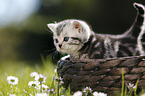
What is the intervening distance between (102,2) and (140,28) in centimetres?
323

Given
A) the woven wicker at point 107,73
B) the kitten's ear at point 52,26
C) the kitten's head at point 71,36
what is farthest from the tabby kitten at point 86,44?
the woven wicker at point 107,73

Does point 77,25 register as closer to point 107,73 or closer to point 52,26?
point 52,26

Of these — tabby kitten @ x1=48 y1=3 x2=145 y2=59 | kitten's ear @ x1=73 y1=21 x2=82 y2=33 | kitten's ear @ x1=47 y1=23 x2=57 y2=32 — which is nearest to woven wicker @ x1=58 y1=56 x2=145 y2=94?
tabby kitten @ x1=48 y1=3 x2=145 y2=59

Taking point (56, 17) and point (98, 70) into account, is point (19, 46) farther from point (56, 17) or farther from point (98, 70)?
point (98, 70)

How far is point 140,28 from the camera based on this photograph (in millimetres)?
1741

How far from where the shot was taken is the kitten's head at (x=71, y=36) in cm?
162

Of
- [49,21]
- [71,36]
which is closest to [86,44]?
[71,36]

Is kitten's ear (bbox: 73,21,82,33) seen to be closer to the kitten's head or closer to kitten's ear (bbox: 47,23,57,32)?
the kitten's head

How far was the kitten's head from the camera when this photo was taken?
1617 mm

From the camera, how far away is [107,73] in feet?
4.00

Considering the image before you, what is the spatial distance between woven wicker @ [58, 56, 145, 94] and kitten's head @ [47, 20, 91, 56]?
0.35m

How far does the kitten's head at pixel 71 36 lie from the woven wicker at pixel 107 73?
1.14 feet

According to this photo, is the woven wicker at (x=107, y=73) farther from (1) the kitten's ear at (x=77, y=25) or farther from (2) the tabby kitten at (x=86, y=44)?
(1) the kitten's ear at (x=77, y=25)

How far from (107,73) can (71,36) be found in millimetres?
526
